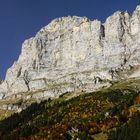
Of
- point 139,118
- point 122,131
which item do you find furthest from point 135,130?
point 139,118

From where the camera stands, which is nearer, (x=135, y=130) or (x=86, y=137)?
(x=135, y=130)

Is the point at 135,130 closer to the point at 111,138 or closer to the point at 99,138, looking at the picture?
the point at 111,138

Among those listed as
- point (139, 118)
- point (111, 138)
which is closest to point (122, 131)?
point (111, 138)

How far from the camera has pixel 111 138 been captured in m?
180

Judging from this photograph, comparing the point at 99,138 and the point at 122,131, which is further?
the point at 99,138

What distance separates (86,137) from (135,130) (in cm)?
2735

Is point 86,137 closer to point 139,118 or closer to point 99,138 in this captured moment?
point 99,138

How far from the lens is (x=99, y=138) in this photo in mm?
197125

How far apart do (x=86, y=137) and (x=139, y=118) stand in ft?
94.4

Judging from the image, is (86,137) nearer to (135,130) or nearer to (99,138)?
(99,138)

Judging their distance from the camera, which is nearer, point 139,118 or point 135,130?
point 135,130

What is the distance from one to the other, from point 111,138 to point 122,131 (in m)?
7.29

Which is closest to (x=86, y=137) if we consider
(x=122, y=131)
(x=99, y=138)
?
(x=99, y=138)

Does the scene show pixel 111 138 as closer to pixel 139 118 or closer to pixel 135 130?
pixel 135 130
